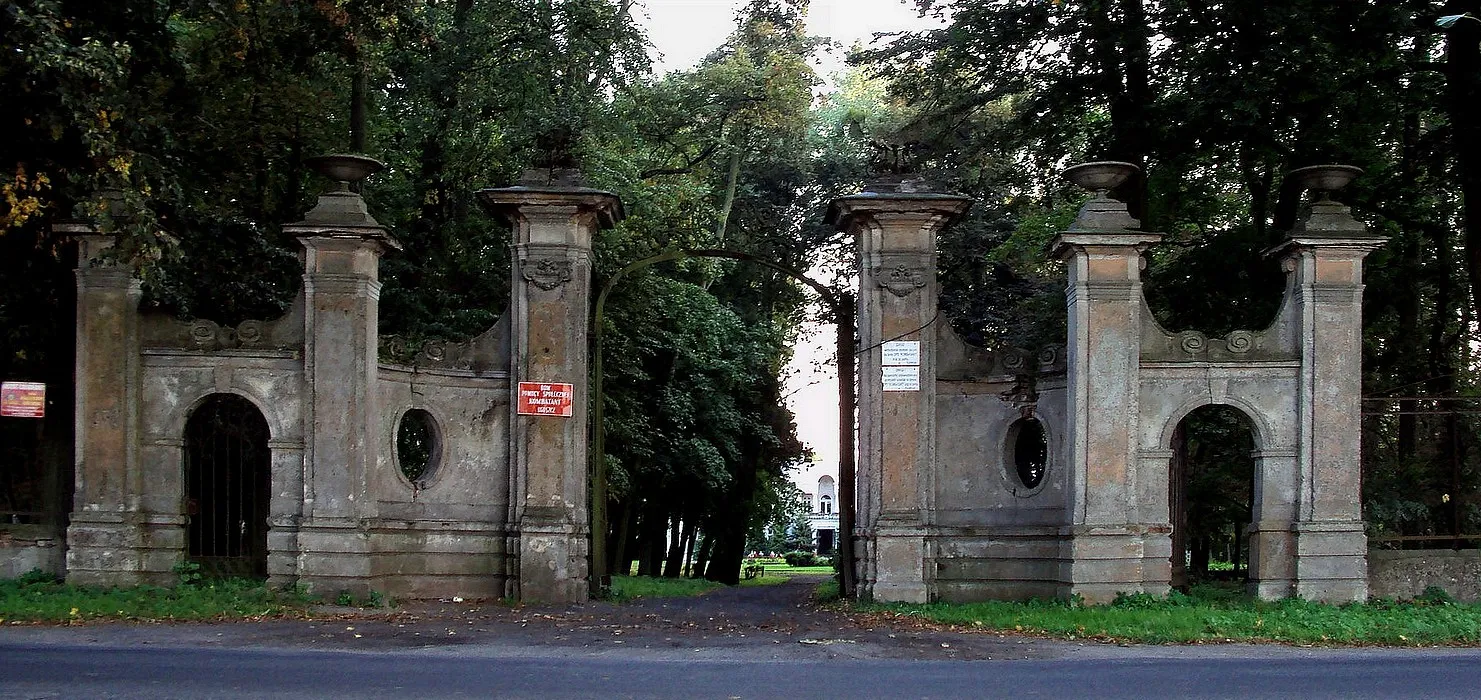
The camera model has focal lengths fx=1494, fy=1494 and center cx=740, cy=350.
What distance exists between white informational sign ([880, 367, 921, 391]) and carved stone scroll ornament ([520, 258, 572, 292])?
3.85 metres

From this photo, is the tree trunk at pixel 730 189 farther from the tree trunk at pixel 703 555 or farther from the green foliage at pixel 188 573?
→ the green foliage at pixel 188 573

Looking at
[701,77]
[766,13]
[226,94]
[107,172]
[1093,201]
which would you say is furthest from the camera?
[766,13]

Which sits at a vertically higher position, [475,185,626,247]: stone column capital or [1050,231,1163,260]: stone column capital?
[475,185,626,247]: stone column capital

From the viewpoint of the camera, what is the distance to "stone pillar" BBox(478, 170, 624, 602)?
17062mm

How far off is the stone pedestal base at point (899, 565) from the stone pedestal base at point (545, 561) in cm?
353

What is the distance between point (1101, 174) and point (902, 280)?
2525mm

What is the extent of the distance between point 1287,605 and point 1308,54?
265 inches

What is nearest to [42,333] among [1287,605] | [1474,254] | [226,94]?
[226,94]

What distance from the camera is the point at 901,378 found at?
17.1 m

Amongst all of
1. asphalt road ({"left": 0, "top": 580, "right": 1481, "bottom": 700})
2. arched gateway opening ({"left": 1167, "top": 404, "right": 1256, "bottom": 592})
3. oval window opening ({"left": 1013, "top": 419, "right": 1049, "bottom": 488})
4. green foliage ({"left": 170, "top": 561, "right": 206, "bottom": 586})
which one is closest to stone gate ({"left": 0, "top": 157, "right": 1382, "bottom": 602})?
green foliage ({"left": 170, "top": 561, "right": 206, "bottom": 586})

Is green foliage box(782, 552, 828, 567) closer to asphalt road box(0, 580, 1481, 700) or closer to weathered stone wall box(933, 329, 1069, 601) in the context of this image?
weathered stone wall box(933, 329, 1069, 601)

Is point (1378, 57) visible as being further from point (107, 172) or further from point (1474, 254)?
point (107, 172)

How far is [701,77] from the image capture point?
122 feet

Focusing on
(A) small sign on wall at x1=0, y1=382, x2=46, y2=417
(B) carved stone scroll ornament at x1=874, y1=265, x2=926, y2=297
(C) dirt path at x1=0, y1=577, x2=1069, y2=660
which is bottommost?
(C) dirt path at x1=0, y1=577, x2=1069, y2=660
